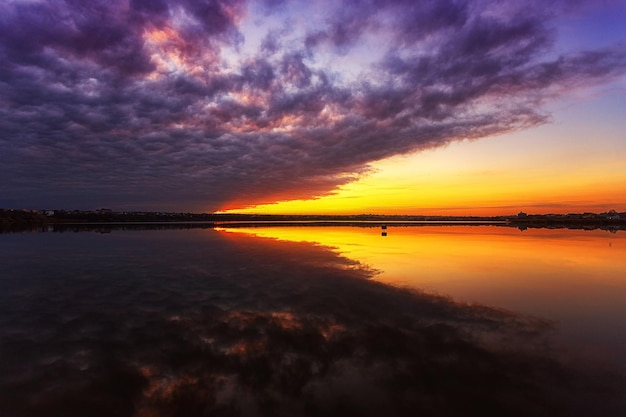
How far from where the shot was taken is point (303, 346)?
934 cm

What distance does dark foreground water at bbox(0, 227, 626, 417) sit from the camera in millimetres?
6602

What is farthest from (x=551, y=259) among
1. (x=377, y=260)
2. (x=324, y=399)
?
(x=324, y=399)

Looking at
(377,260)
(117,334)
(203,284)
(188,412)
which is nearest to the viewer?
(188,412)

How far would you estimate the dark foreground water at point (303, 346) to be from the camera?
21.7 ft

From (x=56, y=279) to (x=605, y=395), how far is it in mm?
22312

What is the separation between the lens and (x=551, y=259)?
2672cm

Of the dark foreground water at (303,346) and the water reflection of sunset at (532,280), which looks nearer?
the dark foreground water at (303,346)

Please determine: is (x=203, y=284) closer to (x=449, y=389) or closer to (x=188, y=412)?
(x=188, y=412)

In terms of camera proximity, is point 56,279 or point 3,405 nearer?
point 3,405

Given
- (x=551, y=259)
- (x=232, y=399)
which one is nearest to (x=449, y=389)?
(x=232, y=399)

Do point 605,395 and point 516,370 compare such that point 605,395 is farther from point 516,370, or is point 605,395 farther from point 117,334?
point 117,334

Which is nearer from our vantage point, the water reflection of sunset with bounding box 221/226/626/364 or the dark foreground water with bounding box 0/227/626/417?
the dark foreground water with bounding box 0/227/626/417

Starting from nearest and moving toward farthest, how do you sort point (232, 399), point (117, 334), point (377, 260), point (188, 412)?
point (188, 412)
point (232, 399)
point (117, 334)
point (377, 260)

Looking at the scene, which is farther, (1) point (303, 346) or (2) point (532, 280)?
(2) point (532, 280)
